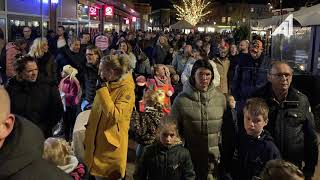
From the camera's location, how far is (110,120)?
465 cm

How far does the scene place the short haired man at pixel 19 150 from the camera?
1.92 metres

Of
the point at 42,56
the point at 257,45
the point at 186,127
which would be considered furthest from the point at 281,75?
the point at 42,56

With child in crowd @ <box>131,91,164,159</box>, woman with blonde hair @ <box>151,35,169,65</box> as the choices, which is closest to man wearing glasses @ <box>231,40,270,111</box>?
child in crowd @ <box>131,91,164,159</box>

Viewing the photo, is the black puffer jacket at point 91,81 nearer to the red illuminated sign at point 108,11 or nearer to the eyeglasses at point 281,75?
the eyeglasses at point 281,75

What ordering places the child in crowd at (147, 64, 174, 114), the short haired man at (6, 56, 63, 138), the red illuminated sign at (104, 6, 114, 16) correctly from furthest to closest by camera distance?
the red illuminated sign at (104, 6, 114, 16) → the child in crowd at (147, 64, 174, 114) → the short haired man at (6, 56, 63, 138)

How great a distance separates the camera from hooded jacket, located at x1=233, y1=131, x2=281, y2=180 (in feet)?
11.9

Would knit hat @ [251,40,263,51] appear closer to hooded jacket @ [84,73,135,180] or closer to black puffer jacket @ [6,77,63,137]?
hooded jacket @ [84,73,135,180]

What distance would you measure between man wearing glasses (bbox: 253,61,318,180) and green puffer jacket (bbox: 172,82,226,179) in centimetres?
51

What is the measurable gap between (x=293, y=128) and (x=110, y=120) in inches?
70.5

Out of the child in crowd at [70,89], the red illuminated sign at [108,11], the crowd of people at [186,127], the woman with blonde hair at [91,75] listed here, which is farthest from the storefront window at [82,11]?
the crowd of people at [186,127]

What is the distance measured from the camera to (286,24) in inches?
411

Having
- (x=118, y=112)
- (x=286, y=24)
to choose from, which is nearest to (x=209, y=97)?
(x=118, y=112)

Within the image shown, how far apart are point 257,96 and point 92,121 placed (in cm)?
169

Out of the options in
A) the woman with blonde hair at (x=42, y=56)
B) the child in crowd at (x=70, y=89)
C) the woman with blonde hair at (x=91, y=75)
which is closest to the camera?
the woman with blonde hair at (x=91, y=75)
